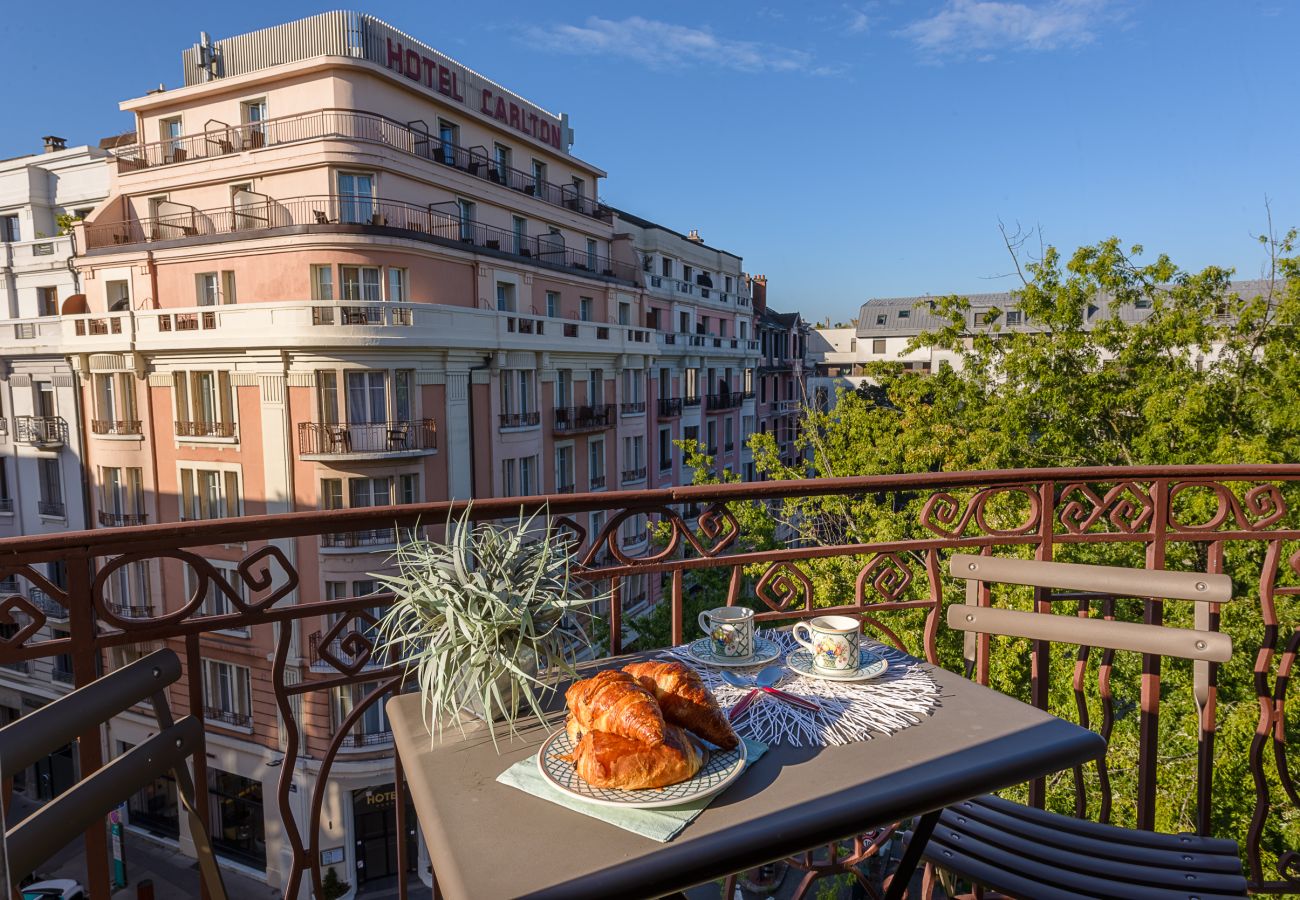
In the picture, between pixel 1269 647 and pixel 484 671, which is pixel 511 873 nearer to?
pixel 484 671

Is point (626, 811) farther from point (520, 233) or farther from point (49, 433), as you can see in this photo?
point (49, 433)

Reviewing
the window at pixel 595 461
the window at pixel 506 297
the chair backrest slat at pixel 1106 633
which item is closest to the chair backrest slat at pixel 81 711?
the chair backrest slat at pixel 1106 633

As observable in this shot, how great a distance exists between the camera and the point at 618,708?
138 cm

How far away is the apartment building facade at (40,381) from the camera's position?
19281 mm

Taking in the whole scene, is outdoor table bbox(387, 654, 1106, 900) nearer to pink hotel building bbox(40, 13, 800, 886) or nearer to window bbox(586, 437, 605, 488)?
pink hotel building bbox(40, 13, 800, 886)

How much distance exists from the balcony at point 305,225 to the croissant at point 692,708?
56.1 ft

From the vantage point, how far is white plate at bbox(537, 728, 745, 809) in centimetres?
126

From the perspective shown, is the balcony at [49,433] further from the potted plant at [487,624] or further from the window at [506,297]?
the potted plant at [487,624]

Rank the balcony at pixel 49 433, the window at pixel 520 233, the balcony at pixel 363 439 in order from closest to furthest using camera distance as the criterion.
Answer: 1. the balcony at pixel 363 439
2. the balcony at pixel 49 433
3. the window at pixel 520 233

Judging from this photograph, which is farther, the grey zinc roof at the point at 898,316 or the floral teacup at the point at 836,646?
the grey zinc roof at the point at 898,316

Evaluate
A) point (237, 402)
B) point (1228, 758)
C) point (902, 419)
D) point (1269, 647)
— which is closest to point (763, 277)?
point (902, 419)

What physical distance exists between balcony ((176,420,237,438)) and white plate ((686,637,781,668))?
17.4 meters

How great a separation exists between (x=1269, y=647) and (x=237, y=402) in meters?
17.8

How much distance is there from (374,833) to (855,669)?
18710 mm
